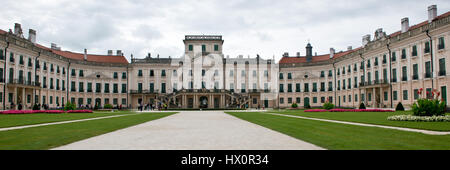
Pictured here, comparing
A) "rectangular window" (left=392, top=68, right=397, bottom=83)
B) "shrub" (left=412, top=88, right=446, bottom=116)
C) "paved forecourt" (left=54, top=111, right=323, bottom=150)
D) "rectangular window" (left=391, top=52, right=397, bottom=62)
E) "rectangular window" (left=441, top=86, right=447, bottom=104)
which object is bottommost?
"paved forecourt" (left=54, top=111, right=323, bottom=150)

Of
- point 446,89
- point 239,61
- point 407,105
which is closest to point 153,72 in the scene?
point 239,61

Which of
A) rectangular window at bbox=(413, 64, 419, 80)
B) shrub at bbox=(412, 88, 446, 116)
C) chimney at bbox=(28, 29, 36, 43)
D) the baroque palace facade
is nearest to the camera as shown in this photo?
shrub at bbox=(412, 88, 446, 116)

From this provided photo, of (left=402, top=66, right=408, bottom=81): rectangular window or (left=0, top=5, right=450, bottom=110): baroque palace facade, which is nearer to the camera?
(left=0, top=5, right=450, bottom=110): baroque palace facade

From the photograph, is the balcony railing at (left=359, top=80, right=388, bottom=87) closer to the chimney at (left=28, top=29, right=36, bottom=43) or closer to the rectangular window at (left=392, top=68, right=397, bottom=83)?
the rectangular window at (left=392, top=68, right=397, bottom=83)

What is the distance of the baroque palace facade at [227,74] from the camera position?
141ft

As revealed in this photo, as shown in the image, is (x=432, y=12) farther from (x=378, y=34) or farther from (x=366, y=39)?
(x=366, y=39)

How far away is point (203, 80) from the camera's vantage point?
73562 mm

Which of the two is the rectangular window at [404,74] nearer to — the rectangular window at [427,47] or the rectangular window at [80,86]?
the rectangular window at [427,47]

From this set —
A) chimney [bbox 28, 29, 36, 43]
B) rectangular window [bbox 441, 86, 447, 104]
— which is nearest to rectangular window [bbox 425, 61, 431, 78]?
rectangular window [bbox 441, 86, 447, 104]

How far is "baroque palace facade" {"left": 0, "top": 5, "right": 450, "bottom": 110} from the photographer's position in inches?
1698

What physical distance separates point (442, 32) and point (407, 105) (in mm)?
10664

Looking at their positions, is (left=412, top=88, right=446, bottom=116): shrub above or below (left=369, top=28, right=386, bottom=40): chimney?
below

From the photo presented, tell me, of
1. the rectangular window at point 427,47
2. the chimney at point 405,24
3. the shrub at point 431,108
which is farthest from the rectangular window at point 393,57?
the shrub at point 431,108
